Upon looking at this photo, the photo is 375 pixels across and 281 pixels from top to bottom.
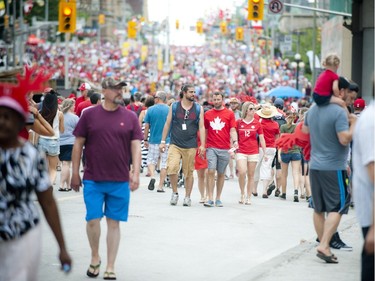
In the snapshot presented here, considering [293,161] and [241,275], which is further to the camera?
[293,161]

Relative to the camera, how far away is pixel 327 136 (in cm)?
1027

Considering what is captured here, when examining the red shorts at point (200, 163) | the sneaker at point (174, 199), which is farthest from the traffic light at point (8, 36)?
the sneaker at point (174, 199)

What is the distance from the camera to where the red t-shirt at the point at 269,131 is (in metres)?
19.7

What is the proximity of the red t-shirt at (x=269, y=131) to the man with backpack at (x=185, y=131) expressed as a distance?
3004 mm

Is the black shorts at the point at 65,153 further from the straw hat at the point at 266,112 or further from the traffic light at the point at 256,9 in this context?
the traffic light at the point at 256,9

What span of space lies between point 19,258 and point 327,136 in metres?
4.72

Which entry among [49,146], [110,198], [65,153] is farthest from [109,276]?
[65,153]

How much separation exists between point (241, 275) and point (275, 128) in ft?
32.1

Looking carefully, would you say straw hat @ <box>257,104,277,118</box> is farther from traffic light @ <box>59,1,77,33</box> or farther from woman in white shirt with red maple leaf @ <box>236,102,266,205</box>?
traffic light @ <box>59,1,77,33</box>

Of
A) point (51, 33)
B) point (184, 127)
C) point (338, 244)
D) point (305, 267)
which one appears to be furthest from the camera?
point (51, 33)

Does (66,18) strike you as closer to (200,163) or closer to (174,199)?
(200,163)

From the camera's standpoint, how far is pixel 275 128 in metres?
19.7

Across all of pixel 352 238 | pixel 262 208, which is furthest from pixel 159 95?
pixel 352 238

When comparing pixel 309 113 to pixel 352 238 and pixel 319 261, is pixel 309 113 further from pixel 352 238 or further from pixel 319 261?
→ pixel 352 238
